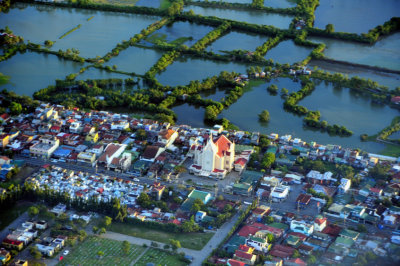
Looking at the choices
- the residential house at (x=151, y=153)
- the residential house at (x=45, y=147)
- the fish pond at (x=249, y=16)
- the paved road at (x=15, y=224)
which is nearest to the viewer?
the paved road at (x=15, y=224)

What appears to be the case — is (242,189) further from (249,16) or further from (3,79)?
(249,16)

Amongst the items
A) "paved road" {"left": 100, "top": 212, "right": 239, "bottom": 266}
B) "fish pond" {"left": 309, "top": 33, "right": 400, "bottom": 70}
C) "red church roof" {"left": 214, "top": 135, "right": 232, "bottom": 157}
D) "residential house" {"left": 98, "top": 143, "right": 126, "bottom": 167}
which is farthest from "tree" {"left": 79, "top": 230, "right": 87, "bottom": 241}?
"fish pond" {"left": 309, "top": 33, "right": 400, "bottom": 70}

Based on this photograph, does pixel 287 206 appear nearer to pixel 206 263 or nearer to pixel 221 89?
pixel 206 263

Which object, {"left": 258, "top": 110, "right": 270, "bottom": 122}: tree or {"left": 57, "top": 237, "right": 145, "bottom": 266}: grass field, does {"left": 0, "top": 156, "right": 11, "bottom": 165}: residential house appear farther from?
{"left": 258, "top": 110, "right": 270, "bottom": 122}: tree

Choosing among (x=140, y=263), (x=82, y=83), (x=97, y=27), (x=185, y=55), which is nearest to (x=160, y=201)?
(x=140, y=263)

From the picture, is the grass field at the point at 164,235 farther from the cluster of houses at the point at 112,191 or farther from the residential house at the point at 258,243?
the residential house at the point at 258,243

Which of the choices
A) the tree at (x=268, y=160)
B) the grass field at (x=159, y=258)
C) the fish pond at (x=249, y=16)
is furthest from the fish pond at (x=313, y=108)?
the grass field at (x=159, y=258)

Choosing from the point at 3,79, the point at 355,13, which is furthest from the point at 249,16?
the point at 3,79
